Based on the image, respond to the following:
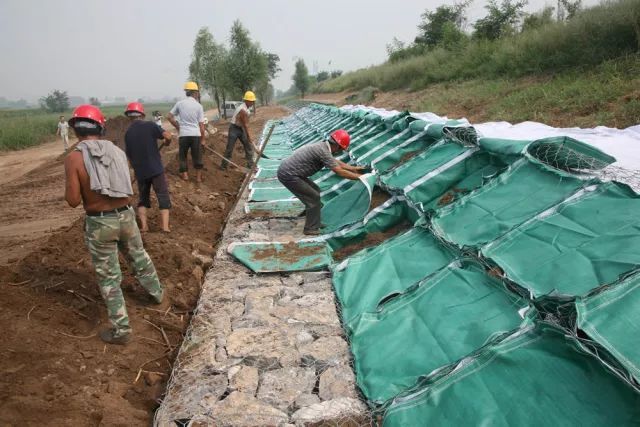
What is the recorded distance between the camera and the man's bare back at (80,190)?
9.72 feet

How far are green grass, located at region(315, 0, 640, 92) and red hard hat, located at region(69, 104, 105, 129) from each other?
11241 millimetres

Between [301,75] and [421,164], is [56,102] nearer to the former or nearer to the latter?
[301,75]

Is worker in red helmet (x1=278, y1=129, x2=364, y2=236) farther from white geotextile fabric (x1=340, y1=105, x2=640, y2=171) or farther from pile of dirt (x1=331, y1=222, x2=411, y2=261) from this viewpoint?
white geotextile fabric (x1=340, y1=105, x2=640, y2=171)

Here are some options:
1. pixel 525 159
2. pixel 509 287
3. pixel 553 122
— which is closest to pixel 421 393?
pixel 509 287

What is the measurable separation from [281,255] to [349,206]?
138cm

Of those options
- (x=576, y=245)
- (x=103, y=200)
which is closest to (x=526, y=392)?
(x=576, y=245)

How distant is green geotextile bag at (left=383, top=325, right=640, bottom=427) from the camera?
211 cm

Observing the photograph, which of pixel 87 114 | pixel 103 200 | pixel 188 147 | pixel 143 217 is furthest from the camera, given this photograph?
pixel 188 147

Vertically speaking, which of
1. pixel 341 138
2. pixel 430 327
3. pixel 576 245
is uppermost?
pixel 341 138

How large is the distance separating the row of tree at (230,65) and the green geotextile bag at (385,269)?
28.7 meters

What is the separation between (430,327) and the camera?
10.1ft

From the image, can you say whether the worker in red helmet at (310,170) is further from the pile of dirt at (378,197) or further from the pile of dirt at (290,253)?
the pile of dirt at (290,253)

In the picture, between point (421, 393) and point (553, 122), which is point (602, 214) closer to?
point (421, 393)

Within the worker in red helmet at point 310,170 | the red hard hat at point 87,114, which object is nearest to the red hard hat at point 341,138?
the worker in red helmet at point 310,170
